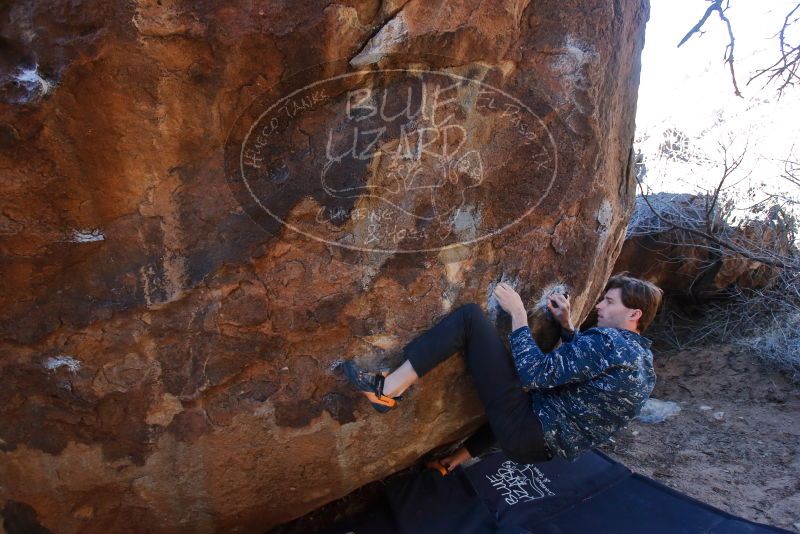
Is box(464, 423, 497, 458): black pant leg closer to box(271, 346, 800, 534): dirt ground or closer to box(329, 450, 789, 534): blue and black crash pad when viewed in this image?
box(329, 450, 789, 534): blue and black crash pad

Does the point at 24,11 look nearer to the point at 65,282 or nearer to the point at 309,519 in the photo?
the point at 65,282

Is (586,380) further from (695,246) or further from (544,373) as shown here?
(695,246)

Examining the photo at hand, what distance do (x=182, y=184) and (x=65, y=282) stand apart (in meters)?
0.47

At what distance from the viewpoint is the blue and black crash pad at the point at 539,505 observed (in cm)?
240

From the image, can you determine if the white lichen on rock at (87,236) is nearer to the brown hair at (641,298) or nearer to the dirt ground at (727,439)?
the brown hair at (641,298)

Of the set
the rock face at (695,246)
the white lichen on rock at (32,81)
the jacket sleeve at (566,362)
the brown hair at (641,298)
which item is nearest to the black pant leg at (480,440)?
the jacket sleeve at (566,362)

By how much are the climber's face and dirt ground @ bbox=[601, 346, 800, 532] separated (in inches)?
44.4

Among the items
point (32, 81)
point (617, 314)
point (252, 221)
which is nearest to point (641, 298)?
point (617, 314)

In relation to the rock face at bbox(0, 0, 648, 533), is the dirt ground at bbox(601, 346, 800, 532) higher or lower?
lower

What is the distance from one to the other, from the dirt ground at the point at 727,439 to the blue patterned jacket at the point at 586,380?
1065mm

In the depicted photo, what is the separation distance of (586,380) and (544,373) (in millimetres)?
166

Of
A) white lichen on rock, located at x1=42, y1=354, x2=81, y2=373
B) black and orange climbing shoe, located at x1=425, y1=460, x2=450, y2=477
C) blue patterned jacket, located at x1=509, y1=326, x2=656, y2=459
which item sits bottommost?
black and orange climbing shoe, located at x1=425, y1=460, x2=450, y2=477

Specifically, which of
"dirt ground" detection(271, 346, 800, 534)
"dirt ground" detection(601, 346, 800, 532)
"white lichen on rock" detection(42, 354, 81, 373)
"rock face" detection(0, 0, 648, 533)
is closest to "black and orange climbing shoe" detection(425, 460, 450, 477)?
"dirt ground" detection(271, 346, 800, 534)

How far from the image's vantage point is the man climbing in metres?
2.04
